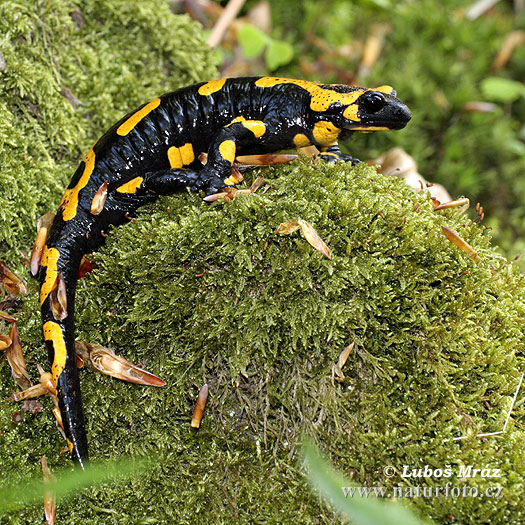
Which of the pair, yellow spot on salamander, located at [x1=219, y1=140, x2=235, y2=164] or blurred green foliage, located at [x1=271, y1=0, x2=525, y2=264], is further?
blurred green foliage, located at [x1=271, y1=0, x2=525, y2=264]

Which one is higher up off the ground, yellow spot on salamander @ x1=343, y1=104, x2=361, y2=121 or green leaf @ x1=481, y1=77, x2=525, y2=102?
green leaf @ x1=481, y1=77, x2=525, y2=102

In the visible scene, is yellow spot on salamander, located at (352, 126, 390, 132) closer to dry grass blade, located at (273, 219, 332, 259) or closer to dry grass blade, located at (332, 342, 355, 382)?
dry grass blade, located at (273, 219, 332, 259)

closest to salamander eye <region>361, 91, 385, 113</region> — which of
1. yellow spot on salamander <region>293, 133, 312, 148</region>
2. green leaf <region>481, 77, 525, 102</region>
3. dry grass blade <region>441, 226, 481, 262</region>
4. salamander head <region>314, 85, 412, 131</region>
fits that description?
salamander head <region>314, 85, 412, 131</region>

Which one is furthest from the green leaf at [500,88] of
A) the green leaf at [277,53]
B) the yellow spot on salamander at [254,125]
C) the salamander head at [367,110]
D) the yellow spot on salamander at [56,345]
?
the yellow spot on salamander at [56,345]

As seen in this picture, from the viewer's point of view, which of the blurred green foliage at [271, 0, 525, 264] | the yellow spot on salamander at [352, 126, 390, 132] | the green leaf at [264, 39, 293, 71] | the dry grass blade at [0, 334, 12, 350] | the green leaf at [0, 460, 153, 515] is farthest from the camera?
the blurred green foliage at [271, 0, 525, 264]

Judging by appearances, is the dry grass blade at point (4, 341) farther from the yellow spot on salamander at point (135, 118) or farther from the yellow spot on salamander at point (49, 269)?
the yellow spot on salamander at point (135, 118)

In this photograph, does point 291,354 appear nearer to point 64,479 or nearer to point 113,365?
point 113,365

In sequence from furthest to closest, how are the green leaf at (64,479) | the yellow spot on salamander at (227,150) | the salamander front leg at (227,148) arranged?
1. the yellow spot on salamander at (227,150)
2. the salamander front leg at (227,148)
3. the green leaf at (64,479)

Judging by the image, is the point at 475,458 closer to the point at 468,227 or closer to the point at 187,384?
the point at 468,227
